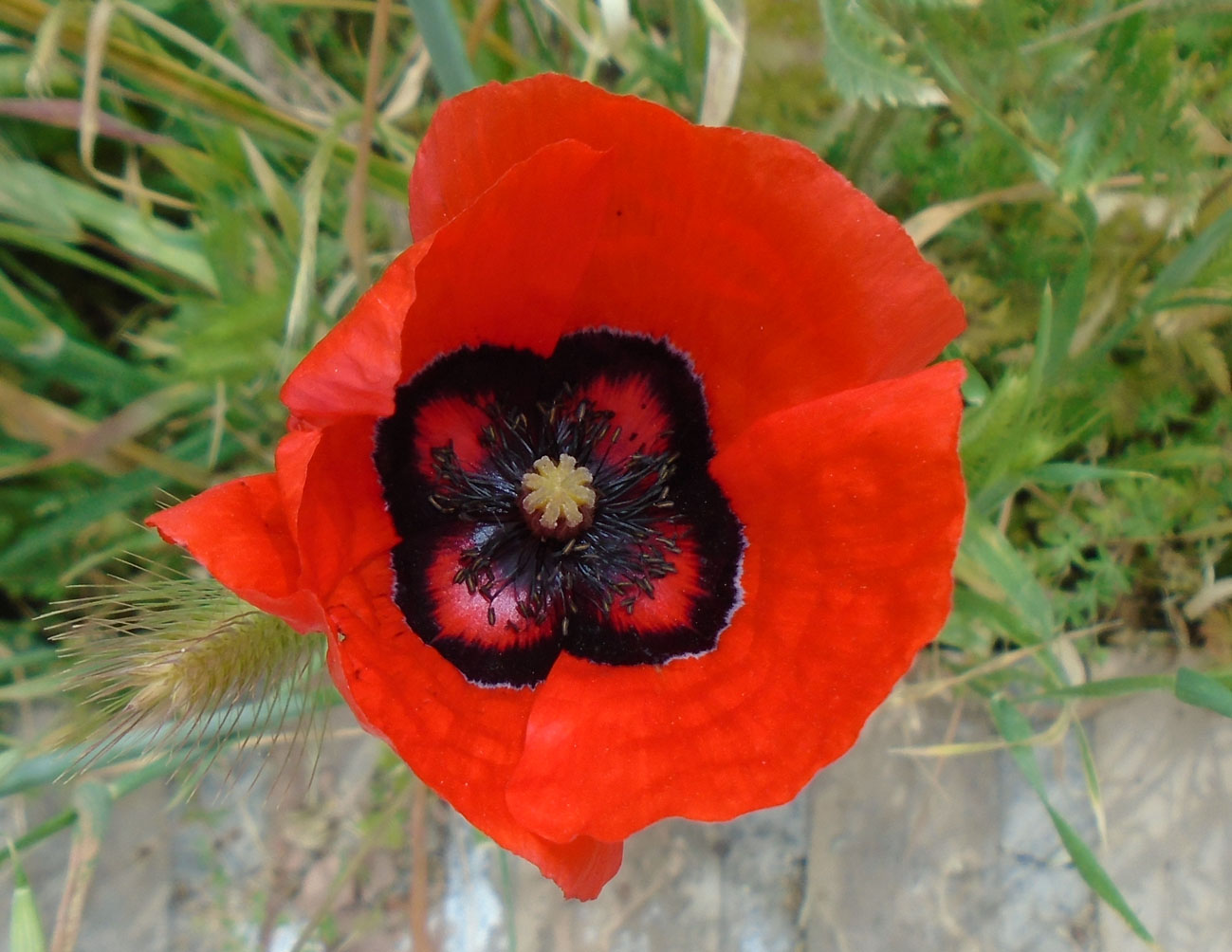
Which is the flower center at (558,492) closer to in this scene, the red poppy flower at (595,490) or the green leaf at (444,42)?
the red poppy flower at (595,490)

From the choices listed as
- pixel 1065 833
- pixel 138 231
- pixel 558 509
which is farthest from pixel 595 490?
pixel 138 231

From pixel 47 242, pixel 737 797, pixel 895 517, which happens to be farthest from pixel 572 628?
pixel 47 242

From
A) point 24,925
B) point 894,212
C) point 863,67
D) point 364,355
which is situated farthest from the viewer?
point 894,212

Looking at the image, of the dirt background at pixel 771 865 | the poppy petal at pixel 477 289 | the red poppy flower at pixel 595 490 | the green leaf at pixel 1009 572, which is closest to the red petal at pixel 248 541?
the red poppy flower at pixel 595 490

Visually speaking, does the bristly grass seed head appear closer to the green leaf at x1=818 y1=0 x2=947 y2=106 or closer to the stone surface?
the stone surface

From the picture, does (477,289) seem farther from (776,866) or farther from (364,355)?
(776,866)

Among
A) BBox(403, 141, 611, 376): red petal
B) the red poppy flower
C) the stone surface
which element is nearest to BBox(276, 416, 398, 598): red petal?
the red poppy flower
